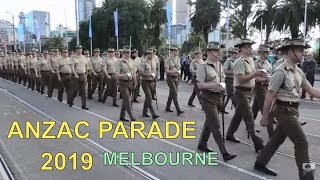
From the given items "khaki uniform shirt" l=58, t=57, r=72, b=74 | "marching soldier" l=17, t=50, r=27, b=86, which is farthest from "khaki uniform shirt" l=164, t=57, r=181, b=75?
"marching soldier" l=17, t=50, r=27, b=86

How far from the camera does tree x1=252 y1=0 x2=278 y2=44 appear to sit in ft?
153

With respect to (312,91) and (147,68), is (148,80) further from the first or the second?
(312,91)

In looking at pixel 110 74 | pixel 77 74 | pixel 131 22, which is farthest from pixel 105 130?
pixel 131 22

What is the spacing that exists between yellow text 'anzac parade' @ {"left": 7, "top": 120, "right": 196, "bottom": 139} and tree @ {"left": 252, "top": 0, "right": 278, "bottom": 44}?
37215 mm

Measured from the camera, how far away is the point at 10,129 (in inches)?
428

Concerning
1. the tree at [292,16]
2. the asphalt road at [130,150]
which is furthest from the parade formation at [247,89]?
the tree at [292,16]

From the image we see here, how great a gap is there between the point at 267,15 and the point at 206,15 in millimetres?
8454

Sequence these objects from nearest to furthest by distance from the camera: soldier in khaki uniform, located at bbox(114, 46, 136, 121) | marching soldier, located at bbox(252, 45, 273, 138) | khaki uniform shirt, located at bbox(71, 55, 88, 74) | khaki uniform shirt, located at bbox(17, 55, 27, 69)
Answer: marching soldier, located at bbox(252, 45, 273, 138) → soldier in khaki uniform, located at bbox(114, 46, 136, 121) → khaki uniform shirt, located at bbox(71, 55, 88, 74) → khaki uniform shirt, located at bbox(17, 55, 27, 69)

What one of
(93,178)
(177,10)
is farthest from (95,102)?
(177,10)

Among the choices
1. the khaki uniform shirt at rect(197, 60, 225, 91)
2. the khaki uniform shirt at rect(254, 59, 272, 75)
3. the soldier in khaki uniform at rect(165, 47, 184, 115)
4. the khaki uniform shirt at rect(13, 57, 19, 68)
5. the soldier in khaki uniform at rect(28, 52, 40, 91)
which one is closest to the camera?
the khaki uniform shirt at rect(197, 60, 225, 91)

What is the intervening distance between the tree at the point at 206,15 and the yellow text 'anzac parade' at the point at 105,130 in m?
44.8

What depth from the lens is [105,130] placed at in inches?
412

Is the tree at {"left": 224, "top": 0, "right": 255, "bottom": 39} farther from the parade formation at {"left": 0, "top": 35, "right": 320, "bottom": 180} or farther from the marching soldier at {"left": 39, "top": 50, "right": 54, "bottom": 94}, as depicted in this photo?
the parade formation at {"left": 0, "top": 35, "right": 320, "bottom": 180}

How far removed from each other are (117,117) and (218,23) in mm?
45232
